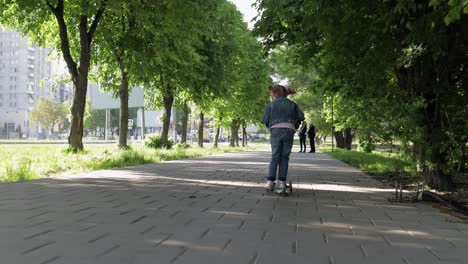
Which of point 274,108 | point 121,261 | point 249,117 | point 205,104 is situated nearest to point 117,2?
point 274,108

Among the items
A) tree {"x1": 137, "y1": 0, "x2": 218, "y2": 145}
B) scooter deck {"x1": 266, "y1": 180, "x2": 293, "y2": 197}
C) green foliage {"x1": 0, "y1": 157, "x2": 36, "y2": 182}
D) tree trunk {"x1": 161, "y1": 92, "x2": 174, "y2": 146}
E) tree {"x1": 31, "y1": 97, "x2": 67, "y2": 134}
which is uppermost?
tree {"x1": 31, "y1": 97, "x2": 67, "y2": 134}

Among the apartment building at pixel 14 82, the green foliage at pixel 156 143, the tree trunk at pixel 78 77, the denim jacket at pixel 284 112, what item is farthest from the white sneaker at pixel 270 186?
the apartment building at pixel 14 82

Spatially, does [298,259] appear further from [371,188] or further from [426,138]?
[371,188]

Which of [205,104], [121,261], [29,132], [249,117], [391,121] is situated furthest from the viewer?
[29,132]

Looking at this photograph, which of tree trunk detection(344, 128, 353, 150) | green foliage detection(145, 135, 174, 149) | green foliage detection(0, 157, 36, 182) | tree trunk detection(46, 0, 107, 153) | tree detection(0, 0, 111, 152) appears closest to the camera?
green foliage detection(0, 157, 36, 182)

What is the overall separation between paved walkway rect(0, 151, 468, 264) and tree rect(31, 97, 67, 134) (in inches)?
3714

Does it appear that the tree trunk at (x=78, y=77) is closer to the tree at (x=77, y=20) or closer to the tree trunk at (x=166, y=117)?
the tree at (x=77, y=20)

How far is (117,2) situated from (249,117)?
2941 cm

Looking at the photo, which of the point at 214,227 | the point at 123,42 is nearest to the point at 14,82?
the point at 123,42

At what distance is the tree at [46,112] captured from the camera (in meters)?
97.3

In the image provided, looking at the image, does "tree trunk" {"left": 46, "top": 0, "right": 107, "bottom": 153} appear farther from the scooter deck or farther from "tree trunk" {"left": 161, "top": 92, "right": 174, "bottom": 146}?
the scooter deck

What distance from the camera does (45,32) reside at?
21.9 metres

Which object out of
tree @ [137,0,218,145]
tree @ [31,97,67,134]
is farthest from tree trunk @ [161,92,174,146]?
tree @ [31,97,67,134]

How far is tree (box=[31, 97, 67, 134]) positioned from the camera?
97312 mm
